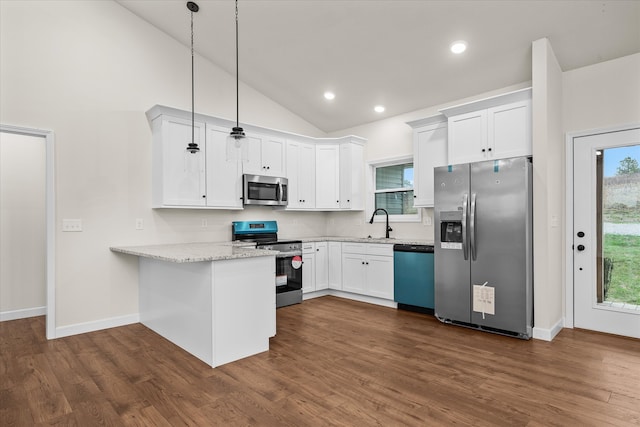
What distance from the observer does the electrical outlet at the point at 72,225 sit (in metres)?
3.57

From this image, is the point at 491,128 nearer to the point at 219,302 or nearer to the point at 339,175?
the point at 339,175

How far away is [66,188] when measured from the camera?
11.8ft

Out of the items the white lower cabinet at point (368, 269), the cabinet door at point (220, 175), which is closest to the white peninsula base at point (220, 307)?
the cabinet door at point (220, 175)

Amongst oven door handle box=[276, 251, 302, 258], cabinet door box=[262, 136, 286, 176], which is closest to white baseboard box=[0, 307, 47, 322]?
oven door handle box=[276, 251, 302, 258]

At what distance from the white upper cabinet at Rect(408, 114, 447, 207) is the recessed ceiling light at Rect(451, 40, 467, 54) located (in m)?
→ 0.79

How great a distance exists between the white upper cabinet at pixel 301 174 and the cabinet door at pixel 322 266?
692 mm

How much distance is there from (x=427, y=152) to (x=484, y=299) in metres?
1.97

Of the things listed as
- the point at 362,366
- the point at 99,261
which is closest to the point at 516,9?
the point at 362,366

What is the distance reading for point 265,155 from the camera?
494cm

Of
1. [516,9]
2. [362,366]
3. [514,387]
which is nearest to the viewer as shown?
[514,387]

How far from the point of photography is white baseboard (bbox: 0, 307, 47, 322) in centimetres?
411

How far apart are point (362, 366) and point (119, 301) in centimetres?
289

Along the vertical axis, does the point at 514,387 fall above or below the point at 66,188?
below

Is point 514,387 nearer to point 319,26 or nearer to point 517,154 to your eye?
point 517,154
